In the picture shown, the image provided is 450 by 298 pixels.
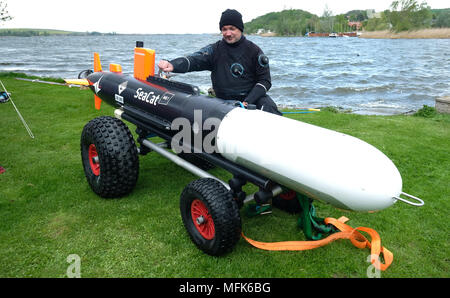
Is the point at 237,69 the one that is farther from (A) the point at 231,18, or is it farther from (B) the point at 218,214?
(B) the point at 218,214

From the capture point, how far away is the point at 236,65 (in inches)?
156

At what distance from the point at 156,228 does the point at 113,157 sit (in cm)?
99

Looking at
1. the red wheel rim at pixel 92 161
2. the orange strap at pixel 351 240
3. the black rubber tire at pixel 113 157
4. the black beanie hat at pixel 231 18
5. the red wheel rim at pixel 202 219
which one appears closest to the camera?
the orange strap at pixel 351 240

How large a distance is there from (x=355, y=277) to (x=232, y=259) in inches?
44.6

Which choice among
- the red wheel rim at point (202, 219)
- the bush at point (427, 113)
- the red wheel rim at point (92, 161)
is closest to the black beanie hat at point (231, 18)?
the red wheel rim at point (202, 219)

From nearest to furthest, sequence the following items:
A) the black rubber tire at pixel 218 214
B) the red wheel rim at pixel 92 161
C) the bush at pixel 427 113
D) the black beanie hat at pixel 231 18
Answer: the black rubber tire at pixel 218 214 → the black beanie hat at pixel 231 18 → the red wheel rim at pixel 92 161 → the bush at pixel 427 113

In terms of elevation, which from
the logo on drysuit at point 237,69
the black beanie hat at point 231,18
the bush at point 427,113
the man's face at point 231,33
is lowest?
the bush at point 427,113

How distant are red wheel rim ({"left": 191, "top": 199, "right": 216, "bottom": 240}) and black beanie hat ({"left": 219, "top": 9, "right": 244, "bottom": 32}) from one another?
2.23m

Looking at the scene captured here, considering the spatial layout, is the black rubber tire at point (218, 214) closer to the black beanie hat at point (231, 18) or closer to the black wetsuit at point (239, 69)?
the black wetsuit at point (239, 69)

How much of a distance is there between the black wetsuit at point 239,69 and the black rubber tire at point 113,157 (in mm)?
1114

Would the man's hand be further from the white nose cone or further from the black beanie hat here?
the white nose cone

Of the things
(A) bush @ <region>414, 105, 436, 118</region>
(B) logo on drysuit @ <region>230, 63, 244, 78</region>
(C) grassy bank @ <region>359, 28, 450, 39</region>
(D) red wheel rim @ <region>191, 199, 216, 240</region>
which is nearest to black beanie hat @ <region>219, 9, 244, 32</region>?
(B) logo on drysuit @ <region>230, 63, 244, 78</region>

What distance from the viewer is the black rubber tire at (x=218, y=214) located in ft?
9.18
